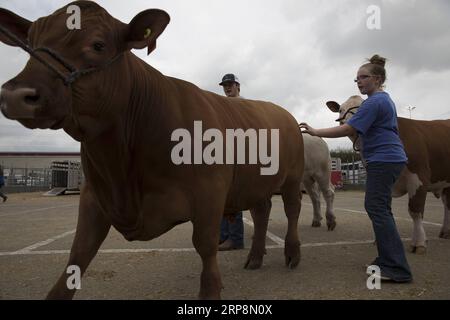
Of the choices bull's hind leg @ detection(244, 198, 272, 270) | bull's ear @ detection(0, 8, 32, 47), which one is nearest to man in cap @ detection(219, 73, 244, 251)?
bull's hind leg @ detection(244, 198, 272, 270)

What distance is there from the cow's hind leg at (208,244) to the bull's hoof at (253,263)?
128cm

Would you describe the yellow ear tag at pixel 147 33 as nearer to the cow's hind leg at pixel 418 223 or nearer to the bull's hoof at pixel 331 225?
the cow's hind leg at pixel 418 223

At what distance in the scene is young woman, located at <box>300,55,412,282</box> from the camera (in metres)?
3.17

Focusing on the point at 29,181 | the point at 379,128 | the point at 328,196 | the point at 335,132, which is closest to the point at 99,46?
the point at 335,132

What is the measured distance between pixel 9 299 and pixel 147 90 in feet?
5.94

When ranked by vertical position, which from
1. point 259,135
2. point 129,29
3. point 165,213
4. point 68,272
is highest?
point 129,29

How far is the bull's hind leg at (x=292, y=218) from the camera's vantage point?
3752mm

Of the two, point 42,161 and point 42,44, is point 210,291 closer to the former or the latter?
point 42,44

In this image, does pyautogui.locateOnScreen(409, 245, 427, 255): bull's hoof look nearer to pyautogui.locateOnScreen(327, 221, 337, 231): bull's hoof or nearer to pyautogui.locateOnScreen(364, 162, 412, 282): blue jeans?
pyautogui.locateOnScreen(364, 162, 412, 282): blue jeans

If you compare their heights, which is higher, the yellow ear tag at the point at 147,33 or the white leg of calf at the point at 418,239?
the yellow ear tag at the point at 147,33

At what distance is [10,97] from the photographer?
5.52 ft

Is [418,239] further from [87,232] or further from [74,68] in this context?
[74,68]

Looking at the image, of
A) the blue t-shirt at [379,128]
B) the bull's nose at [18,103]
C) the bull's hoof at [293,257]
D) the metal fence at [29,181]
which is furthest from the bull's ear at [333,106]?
the metal fence at [29,181]
